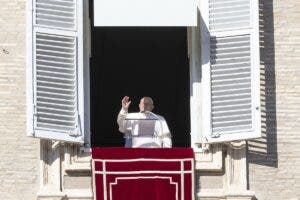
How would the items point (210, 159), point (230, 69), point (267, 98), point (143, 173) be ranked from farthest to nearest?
point (267, 98) < point (230, 69) < point (210, 159) < point (143, 173)

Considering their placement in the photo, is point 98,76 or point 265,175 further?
point 98,76

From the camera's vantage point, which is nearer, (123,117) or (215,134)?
(215,134)

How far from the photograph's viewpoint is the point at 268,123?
71.7ft

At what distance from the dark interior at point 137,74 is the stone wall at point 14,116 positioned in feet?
4.80

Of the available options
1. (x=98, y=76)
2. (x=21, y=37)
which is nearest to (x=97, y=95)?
(x=98, y=76)

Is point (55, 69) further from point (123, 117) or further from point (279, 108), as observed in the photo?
point (279, 108)

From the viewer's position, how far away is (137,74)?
79.2 ft

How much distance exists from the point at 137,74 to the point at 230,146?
114 inches

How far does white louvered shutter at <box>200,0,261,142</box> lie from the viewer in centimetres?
2150

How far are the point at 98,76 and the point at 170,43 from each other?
97cm

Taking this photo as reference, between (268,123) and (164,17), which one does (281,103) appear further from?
(164,17)

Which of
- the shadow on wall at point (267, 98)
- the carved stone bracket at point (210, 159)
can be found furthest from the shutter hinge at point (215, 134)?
the shadow on wall at point (267, 98)

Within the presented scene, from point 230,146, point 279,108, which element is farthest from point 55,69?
point 279,108

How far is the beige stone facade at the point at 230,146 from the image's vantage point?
21422 millimetres
